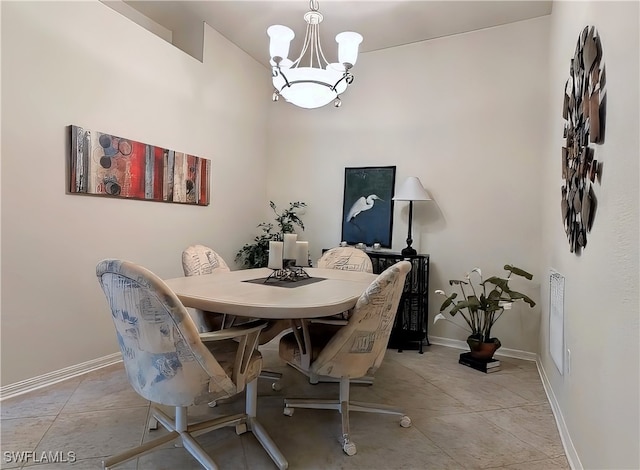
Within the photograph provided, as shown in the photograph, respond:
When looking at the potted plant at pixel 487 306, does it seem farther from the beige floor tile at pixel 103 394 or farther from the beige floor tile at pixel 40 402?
the beige floor tile at pixel 40 402

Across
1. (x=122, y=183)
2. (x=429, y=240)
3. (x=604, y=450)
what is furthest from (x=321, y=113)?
(x=604, y=450)

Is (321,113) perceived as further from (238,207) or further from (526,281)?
(526,281)

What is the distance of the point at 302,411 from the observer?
2.28 meters

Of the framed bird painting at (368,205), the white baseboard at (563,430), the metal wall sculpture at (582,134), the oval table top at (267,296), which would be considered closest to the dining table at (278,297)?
the oval table top at (267,296)

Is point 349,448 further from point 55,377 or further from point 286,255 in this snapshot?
point 55,377

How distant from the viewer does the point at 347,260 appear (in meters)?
3.09

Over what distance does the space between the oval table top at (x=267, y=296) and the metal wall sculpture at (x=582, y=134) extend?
1.09 m

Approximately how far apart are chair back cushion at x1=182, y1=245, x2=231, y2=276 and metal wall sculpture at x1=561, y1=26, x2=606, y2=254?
88.0 inches

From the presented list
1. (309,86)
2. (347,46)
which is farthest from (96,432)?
(347,46)

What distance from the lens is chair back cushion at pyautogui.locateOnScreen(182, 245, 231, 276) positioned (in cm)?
263

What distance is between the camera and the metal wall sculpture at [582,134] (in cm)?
153

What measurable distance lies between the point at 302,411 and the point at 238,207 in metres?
2.57

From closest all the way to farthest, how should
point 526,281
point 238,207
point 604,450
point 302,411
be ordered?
point 604,450 → point 302,411 → point 526,281 → point 238,207

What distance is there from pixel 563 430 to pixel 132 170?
3.33 metres
